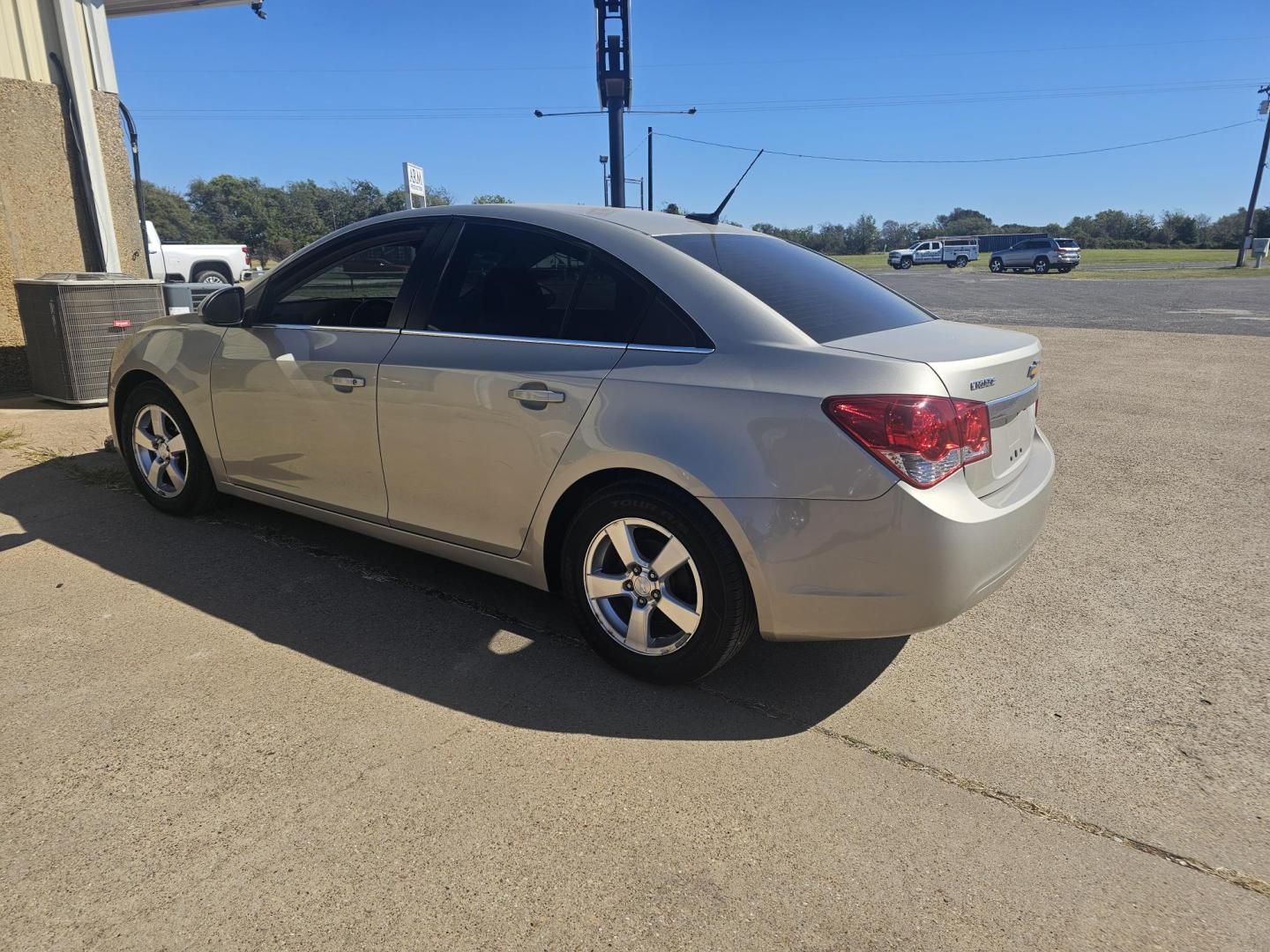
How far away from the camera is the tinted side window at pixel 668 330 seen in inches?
116

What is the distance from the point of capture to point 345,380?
3.75 m

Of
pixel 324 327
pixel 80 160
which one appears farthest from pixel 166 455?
pixel 80 160

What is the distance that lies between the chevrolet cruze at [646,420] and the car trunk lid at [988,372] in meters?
0.01

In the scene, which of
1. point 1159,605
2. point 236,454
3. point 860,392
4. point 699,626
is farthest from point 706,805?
point 236,454

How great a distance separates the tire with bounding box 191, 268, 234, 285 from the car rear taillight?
64.3 ft

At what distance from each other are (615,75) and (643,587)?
18451mm

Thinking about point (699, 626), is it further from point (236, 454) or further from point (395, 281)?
point (236, 454)

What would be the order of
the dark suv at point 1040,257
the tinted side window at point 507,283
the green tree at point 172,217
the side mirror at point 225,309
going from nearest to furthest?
the tinted side window at point 507,283, the side mirror at point 225,309, the dark suv at point 1040,257, the green tree at point 172,217

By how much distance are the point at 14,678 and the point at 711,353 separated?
2690 millimetres

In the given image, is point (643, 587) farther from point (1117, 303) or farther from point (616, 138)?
point (1117, 303)

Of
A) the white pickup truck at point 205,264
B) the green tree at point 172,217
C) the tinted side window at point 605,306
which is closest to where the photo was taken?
the tinted side window at point 605,306

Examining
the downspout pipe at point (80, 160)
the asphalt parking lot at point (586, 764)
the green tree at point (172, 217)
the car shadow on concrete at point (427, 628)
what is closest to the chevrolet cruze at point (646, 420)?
the car shadow on concrete at point (427, 628)

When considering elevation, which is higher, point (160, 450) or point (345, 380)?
point (345, 380)

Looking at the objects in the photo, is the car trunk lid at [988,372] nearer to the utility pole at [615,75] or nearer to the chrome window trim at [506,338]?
the chrome window trim at [506,338]
